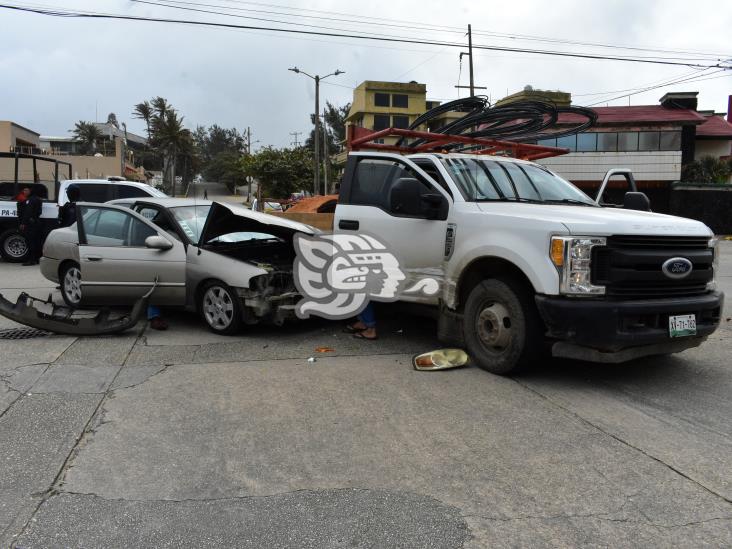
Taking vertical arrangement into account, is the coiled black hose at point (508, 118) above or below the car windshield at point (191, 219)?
above

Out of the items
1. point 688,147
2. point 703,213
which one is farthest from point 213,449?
point 688,147

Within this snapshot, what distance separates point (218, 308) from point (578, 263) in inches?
159

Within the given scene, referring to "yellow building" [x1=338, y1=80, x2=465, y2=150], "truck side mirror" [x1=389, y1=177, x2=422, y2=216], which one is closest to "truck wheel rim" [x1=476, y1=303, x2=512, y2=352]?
"truck side mirror" [x1=389, y1=177, x2=422, y2=216]

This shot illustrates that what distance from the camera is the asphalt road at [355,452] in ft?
9.73

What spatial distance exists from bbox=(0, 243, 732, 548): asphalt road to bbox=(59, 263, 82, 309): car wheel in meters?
2.27

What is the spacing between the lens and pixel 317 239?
7020 mm

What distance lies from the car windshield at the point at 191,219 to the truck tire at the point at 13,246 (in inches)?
328

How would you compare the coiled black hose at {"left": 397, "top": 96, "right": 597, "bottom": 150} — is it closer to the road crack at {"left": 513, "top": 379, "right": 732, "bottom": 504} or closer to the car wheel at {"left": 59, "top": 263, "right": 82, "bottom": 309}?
the road crack at {"left": 513, "top": 379, "right": 732, "bottom": 504}

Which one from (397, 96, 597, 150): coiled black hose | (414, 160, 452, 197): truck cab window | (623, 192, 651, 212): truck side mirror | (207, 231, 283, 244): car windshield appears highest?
(397, 96, 597, 150): coiled black hose

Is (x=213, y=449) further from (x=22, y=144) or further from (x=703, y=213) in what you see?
(x=22, y=144)

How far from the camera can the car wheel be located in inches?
327

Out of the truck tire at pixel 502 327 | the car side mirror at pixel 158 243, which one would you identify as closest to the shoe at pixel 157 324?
the car side mirror at pixel 158 243
